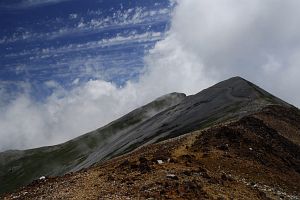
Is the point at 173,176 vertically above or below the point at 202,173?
below

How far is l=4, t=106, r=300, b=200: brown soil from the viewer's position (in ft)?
113

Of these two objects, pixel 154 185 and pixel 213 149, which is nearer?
pixel 154 185

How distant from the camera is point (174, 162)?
42562 millimetres

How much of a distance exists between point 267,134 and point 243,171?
17374 mm

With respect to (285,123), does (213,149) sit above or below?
below

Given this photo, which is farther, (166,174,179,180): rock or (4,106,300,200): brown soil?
(166,174,179,180): rock

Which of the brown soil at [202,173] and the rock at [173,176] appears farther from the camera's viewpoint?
the rock at [173,176]

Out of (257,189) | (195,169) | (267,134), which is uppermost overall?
(267,134)

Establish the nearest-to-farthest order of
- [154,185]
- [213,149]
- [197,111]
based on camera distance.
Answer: [154,185], [213,149], [197,111]

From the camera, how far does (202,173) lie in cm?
3944

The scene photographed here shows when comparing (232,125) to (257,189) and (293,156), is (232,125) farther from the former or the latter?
(257,189)

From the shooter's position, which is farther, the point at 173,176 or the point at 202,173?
the point at 202,173

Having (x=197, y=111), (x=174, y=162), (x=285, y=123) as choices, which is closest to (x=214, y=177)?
(x=174, y=162)

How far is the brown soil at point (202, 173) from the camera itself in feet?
113
